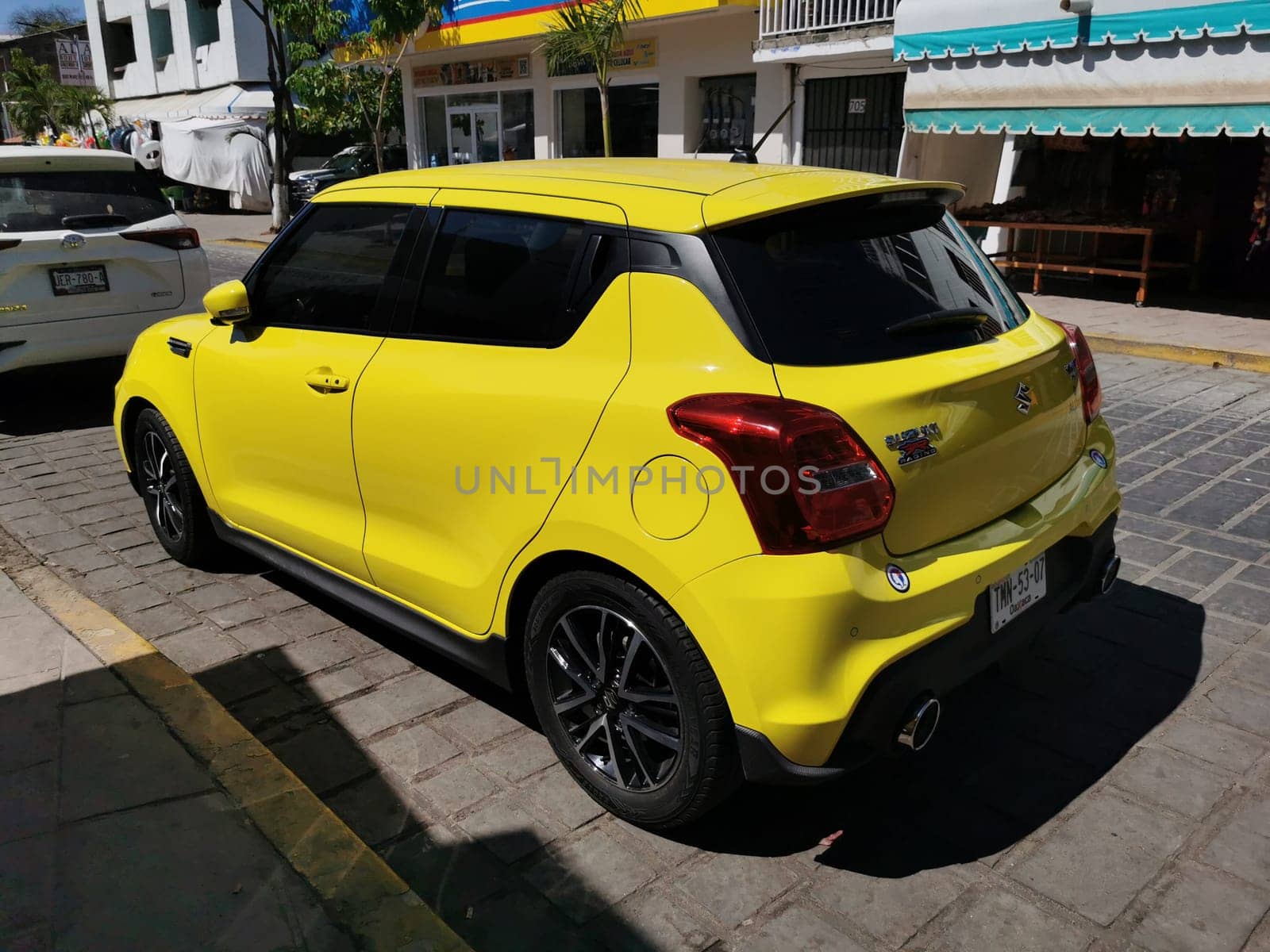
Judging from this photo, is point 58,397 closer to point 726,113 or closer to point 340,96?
point 726,113

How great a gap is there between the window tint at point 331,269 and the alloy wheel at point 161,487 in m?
1.08

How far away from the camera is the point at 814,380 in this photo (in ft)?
8.09

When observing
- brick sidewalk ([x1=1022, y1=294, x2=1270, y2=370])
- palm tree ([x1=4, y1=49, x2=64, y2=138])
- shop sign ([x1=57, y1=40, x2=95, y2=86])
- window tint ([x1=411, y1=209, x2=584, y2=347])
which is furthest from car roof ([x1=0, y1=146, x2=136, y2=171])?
shop sign ([x1=57, y1=40, x2=95, y2=86])

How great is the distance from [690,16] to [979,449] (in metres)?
14.4

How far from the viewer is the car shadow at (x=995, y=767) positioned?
110 inches

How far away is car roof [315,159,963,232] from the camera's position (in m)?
2.68

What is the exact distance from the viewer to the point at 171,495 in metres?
4.62

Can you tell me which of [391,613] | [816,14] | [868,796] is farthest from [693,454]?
[816,14]

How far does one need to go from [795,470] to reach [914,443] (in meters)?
0.37

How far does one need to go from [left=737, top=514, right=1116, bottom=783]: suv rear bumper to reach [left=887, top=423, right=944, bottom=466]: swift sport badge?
16.6 inches

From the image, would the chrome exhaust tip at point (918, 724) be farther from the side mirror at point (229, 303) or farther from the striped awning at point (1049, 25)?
the striped awning at point (1049, 25)

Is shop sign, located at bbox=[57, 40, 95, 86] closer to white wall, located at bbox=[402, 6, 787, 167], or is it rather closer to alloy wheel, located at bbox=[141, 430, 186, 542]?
white wall, located at bbox=[402, 6, 787, 167]

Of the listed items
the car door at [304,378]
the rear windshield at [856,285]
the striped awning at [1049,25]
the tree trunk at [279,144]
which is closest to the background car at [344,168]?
the tree trunk at [279,144]

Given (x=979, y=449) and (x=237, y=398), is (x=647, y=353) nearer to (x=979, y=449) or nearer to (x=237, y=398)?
(x=979, y=449)
